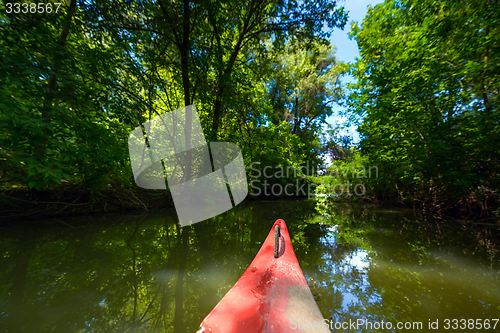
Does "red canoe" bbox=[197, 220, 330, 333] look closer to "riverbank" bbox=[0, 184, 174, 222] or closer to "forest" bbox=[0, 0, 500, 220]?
"forest" bbox=[0, 0, 500, 220]

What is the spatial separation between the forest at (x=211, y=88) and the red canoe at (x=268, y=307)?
2296 millimetres

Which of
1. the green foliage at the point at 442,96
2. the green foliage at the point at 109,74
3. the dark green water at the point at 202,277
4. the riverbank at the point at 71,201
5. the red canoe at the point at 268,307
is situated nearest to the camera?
the red canoe at the point at 268,307

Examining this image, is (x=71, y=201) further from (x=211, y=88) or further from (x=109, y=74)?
(x=211, y=88)

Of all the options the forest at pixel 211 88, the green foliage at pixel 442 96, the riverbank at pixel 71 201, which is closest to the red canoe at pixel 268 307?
the forest at pixel 211 88

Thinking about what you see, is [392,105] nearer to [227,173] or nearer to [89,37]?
[227,173]

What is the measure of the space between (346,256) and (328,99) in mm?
14431

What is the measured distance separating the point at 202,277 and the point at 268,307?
1.38m

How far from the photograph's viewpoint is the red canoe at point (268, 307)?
2.87ft

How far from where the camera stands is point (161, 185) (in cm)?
663

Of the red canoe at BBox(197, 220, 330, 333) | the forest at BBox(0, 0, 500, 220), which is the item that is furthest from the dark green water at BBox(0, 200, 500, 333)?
the forest at BBox(0, 0, 500, 220)

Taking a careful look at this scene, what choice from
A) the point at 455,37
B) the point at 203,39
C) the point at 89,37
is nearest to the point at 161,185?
the point at 89,37

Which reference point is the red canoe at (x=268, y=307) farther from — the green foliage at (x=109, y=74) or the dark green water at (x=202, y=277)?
the green foliage at (x=109, y=74)

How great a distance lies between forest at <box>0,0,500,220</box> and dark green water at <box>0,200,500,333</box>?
1.10 meters

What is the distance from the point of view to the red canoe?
0.88 meters
